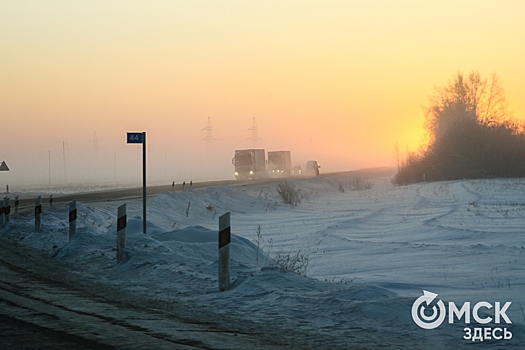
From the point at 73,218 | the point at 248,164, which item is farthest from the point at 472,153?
the point at 73,218

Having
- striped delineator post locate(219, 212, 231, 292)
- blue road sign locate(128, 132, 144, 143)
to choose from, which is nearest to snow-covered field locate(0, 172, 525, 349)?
striped delineator post locate(219, 212, 231, 292)

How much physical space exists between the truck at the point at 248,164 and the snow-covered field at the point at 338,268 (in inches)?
2205

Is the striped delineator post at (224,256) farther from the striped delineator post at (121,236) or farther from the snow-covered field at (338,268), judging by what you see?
the striped delineator post at (121,236)

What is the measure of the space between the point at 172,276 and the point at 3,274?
9.34 feet

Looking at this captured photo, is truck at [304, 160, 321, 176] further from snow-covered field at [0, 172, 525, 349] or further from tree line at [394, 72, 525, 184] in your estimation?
snow-covered field at [0, 172, 525, 349]

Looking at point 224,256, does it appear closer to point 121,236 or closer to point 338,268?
point 121,236

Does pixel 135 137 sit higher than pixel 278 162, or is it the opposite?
pixel 278 162

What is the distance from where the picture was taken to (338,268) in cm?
1421

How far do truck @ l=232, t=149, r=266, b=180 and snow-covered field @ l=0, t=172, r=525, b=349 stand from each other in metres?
56.0

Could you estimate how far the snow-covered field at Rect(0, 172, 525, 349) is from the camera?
7316 mm

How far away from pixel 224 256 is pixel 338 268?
5234 millimetres

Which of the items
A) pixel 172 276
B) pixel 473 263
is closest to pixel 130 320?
pixel 172 276

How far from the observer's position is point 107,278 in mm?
10898

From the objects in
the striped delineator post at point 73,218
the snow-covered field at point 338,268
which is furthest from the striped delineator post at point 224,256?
the striped delineator post at point 73,218
